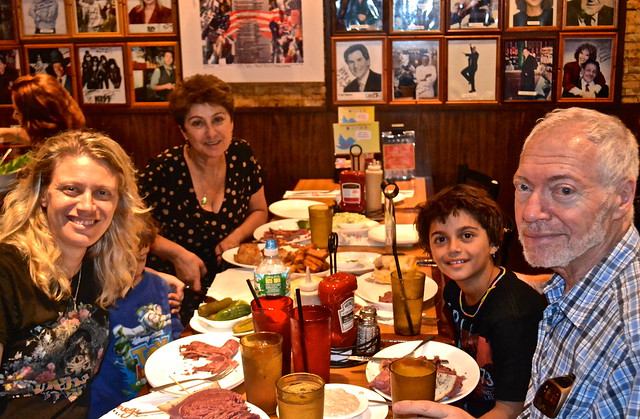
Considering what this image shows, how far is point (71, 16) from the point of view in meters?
4.84

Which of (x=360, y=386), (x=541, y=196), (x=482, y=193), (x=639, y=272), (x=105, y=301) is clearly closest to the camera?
(x=639, y=272)

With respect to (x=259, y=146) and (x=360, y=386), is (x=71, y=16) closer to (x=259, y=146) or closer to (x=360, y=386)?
(x=259, y=146)

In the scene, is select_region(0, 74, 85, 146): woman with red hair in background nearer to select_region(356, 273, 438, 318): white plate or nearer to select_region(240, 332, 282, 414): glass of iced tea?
select_region(356, 273, 438, 318): white plate

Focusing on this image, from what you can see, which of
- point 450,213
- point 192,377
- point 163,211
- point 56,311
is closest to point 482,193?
point 450,213

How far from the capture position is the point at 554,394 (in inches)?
54.4

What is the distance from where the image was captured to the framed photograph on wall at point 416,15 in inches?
183

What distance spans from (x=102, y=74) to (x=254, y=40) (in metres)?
1.13

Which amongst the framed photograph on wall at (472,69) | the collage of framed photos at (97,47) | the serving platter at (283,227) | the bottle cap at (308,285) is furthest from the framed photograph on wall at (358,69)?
the bottle cap at (308,285)

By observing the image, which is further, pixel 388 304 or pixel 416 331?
pixel 388 304

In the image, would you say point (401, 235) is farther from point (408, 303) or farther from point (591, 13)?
point (591, 13)

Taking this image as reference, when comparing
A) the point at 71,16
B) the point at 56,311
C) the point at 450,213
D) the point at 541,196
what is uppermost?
the point at 71,16

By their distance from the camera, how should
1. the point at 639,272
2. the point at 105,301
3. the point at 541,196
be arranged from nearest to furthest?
the point at 639,272 < the point at 541,196 < the point at 105,301

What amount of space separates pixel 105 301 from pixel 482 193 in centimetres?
128

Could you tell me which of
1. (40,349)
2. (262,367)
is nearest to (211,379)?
(262,367)
